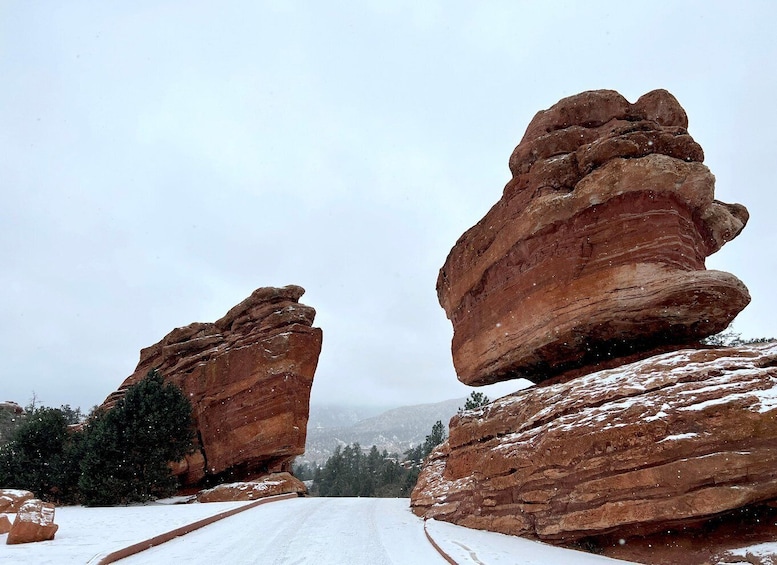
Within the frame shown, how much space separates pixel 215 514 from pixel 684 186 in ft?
57.4

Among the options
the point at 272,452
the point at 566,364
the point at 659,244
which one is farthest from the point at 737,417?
the point at 272,452

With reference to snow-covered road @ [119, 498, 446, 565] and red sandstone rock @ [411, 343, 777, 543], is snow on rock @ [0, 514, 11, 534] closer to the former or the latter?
snow-covered road @ [119, 498, 446, 565]

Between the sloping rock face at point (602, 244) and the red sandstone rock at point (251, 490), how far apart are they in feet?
53.8

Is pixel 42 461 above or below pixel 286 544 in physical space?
above

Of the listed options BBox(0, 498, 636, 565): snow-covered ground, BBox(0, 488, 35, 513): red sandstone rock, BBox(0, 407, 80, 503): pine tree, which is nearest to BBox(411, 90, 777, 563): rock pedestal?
BBox(0, 498, 636, 565): snow-covered ground

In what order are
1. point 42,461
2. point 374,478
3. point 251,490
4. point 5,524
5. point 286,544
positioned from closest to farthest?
point 286,544
point 5,524
point 251,490
point 42,461
point 374,478

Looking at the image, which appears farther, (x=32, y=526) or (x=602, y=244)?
(x=602, y=244)

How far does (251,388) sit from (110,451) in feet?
28.0

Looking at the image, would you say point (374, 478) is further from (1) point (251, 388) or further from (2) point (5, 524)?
(2) point (5, 524)

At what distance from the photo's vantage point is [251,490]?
24828mm

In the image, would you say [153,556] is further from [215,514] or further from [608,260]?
[608,260]

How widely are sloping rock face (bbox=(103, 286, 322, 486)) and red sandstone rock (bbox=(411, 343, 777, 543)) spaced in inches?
752

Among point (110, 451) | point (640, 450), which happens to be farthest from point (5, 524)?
point (110, 451)

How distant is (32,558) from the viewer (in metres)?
6.80
